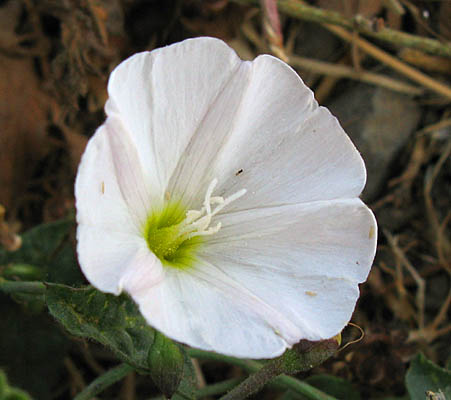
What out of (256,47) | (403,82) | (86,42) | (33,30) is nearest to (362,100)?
(403,82)

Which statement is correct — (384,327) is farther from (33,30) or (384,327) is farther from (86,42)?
(33,30)

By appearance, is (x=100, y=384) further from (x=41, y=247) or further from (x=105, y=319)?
(x=41, y=247)

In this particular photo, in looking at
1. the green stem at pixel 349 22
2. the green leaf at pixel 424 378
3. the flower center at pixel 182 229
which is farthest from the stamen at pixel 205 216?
the green stem at pixel 349 22

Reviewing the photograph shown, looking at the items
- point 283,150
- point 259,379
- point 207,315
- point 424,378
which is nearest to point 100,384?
point 259,379

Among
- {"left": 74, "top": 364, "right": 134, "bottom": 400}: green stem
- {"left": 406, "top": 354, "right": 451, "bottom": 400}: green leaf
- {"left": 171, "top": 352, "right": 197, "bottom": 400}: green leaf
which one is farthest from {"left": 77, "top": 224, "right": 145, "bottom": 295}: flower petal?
{"left": 406, "top": 354, "right": 451, "bottom": 400}: green leaf

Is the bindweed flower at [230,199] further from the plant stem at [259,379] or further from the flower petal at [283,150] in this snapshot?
the plant stem at [259,379]
